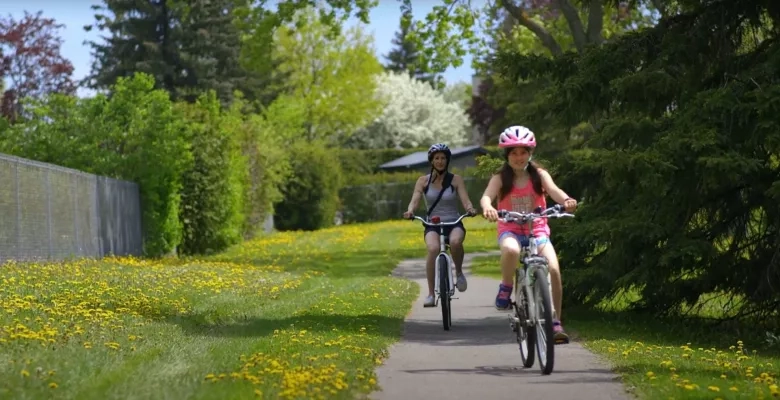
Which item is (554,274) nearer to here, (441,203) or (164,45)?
(441,203)

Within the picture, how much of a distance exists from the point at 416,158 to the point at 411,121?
22.0 meters

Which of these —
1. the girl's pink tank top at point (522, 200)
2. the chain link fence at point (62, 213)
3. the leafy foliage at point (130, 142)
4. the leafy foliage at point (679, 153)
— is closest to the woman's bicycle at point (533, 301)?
the girl's pink tank top at point (522, 200)

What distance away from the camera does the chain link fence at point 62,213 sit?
19.8m

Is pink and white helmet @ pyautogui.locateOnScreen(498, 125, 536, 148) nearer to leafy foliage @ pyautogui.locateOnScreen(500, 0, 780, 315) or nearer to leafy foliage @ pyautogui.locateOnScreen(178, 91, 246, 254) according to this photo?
leafy foliage @ pyautogui.locateOnScreen(500, 0, 780, 315)

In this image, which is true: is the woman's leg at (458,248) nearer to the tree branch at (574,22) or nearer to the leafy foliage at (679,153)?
the leafy foliage at (679,153)

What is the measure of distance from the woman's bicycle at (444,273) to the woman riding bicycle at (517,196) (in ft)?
8.61

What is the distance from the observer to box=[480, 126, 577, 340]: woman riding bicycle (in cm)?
1000

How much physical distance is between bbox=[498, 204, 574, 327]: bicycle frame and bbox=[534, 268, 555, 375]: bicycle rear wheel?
0.13ft

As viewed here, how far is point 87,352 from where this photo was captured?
9398 mm

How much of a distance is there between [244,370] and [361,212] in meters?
53.8

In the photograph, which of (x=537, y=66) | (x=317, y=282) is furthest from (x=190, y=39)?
(x=537, y=66)

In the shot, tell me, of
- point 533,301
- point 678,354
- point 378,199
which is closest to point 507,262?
point 533,301

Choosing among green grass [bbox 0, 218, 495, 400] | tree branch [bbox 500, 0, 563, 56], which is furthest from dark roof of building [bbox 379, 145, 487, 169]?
green grass [bbox 0, 218, 495, 400]

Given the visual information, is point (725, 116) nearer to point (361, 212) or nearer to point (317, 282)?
point (317, 282)
